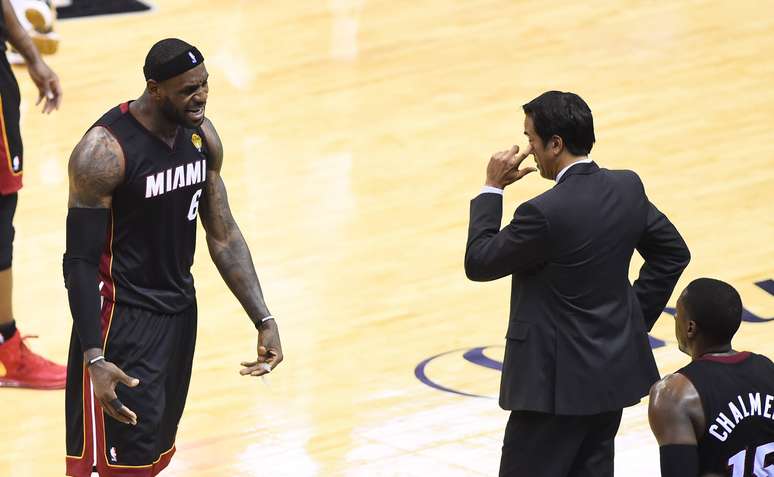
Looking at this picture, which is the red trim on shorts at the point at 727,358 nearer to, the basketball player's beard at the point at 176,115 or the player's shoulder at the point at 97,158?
the basketball player's beard at the point at 176,115

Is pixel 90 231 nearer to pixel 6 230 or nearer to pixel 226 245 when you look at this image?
pixel 226 245

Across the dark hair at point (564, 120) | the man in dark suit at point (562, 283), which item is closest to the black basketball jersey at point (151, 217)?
the man in dark suit at point (562, 283)

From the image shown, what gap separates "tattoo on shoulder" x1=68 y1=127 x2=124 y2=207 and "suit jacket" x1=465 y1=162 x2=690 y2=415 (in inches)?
40.2

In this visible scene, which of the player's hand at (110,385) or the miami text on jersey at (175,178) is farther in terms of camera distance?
the miami text on jersey at (175,178)

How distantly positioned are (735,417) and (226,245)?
71.4 inches

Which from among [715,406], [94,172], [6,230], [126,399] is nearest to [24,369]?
[6,230]

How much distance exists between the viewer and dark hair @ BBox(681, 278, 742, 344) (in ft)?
13.4

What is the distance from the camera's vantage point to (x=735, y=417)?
3.97 meters

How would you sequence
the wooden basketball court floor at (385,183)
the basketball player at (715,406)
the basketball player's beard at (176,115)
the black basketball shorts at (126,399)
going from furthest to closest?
1. the wooden basketball court floor at (385,183)
2. the black basketball shorts at (126,399)
3. the basketball player's beard at (176,115)
4. the basketball player at (715,406)

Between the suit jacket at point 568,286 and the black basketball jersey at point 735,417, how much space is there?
456 mm

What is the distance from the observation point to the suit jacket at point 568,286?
441 centimetres

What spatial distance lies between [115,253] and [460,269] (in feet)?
11.5

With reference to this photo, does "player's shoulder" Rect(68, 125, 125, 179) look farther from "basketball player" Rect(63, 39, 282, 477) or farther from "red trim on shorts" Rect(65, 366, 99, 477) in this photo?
"red trim on shorts" Rect(65, 366, 99, 477)

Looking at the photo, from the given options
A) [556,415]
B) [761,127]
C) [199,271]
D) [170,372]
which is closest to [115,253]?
[170,372]
